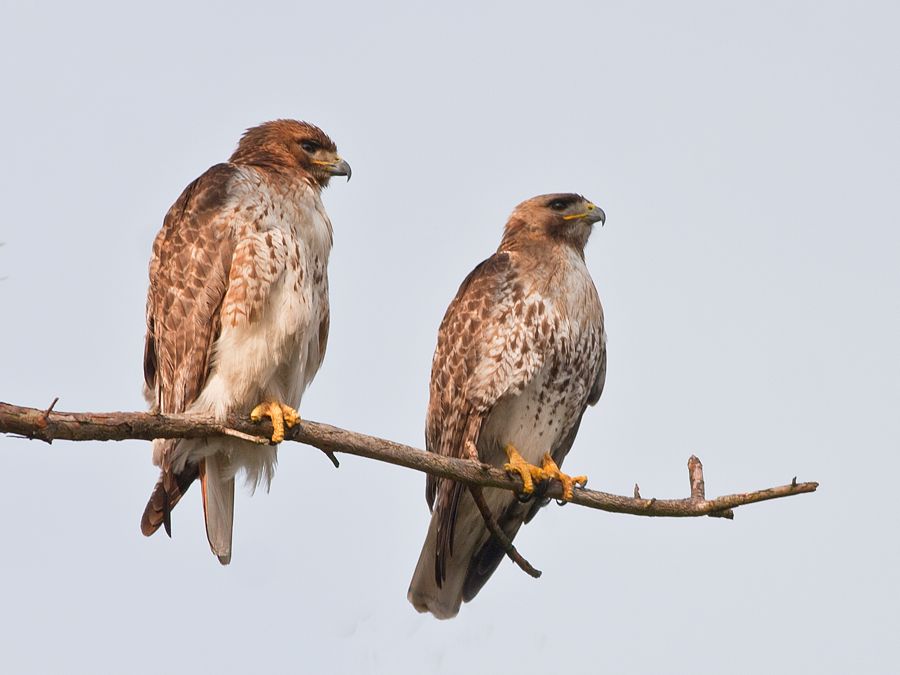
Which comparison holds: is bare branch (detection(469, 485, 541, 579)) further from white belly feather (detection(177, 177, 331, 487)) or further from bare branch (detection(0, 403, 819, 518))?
white belly feather (detection(177, 177, 331, 487))

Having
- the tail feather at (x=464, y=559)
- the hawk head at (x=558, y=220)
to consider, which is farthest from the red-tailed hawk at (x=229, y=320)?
the hawk head at (x=558, y=220)

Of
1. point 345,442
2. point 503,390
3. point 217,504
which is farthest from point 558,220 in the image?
point 345,442

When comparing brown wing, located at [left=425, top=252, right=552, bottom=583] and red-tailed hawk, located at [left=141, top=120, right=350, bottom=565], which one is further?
brown wing, located at [left=425, top=252, right=552, bottom=583]

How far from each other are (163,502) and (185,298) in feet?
4.24

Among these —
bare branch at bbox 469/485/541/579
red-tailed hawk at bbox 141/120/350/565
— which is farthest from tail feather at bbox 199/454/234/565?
bare branch at bbox 469/485/541/579

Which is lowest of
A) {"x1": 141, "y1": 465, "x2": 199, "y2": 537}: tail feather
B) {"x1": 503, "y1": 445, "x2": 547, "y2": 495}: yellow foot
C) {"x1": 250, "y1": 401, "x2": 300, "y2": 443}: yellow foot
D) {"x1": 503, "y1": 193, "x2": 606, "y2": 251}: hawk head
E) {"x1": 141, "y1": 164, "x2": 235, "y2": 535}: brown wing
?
{"x1": 141, "y1": 465, "x2": 199, "y2": 537}: tail feather

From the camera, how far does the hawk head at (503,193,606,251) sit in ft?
34.1

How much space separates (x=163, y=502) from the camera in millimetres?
8023

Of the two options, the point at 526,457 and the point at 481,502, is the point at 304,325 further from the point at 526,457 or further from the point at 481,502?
the point at 526,457

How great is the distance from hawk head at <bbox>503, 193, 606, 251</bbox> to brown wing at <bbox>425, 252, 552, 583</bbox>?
0.70 meters

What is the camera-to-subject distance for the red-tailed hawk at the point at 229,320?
780 cm

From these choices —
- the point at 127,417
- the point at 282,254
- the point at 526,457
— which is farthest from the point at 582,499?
the point at 127,417

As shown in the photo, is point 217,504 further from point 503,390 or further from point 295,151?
point 295,151

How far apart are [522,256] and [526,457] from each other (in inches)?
62.8
